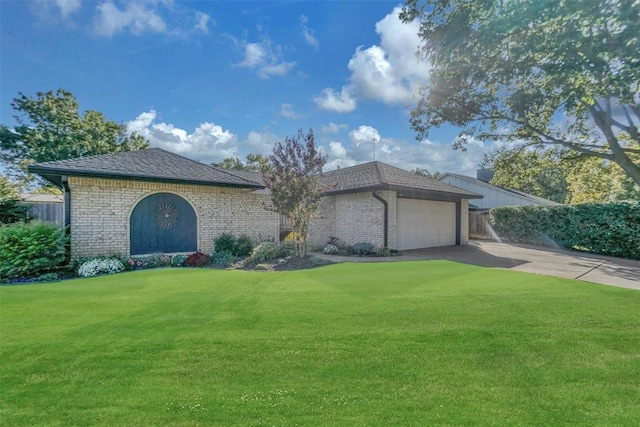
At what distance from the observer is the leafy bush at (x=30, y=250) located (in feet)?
27.9

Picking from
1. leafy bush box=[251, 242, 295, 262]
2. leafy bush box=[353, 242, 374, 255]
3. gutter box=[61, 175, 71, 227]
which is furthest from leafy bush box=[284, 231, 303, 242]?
gutter box=[61, 175, 71, 227]

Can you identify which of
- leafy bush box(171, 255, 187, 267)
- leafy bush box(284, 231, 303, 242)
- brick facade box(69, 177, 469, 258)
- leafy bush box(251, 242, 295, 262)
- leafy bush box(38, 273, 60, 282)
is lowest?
leafy bush box(38, 273, 60, 282)

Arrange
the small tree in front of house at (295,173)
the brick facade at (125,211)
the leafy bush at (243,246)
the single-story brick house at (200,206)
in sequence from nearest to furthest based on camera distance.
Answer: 1. the brick facade at (125,211)
2. the single-story brick house at (200,206)
3. the small tree in front of house at (295,173)
4. the leafy bush at (243,246)

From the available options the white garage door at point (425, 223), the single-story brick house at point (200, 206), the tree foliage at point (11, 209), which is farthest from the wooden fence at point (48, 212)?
the white garage door at point (425, 223)

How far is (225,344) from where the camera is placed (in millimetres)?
3789

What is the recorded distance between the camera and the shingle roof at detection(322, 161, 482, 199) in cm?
1362

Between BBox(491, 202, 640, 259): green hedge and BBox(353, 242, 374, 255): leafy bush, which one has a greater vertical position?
BBox(491, 202, 640, 259): green hedge

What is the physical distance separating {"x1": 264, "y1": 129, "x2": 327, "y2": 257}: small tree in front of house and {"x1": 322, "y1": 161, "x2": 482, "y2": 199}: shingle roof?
1.46 m

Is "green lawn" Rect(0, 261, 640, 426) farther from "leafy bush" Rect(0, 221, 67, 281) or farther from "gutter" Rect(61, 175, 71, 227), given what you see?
"gutter" Rect(61, 175, 71, 227)

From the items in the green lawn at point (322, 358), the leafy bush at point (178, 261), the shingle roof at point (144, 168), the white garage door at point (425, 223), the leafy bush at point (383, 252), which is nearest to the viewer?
the green lawn at point (322, 358)

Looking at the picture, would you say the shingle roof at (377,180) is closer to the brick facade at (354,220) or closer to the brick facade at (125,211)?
the brick facade at (354,220)

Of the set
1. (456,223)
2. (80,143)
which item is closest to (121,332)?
(456,223)

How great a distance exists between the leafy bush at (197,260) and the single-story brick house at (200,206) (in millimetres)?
794

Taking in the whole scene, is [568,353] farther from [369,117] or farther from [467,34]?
[369,117]
